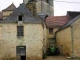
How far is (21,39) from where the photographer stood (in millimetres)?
36125

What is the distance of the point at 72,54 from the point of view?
37500mm

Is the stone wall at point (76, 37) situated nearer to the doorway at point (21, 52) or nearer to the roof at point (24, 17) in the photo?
the roof at point (24, 17)

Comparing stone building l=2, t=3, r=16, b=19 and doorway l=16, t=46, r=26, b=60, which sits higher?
stone building l=2, t=3, r=16, b=19

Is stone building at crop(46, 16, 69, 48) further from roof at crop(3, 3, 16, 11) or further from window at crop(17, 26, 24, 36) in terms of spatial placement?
window at crop(17, 26, 24, 36)

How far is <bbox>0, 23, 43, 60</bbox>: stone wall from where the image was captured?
118 ft

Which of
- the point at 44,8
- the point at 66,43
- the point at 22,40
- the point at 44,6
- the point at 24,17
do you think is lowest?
the point at 66,43

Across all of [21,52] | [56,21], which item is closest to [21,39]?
[21,52]

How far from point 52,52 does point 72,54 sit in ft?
30.8

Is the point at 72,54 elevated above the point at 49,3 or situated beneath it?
situated beneath

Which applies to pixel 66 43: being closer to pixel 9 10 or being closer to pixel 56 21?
pixel 56 21

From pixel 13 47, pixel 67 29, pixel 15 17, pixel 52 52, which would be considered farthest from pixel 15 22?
pixel 52 52

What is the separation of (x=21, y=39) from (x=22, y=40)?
0.67ft

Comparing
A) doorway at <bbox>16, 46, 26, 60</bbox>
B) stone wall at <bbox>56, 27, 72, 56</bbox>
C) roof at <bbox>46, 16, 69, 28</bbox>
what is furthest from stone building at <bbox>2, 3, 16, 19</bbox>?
doorway at <bbox>16, 46, 26, 60</bbox>

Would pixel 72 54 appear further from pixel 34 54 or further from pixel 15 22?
pixel 15 22
